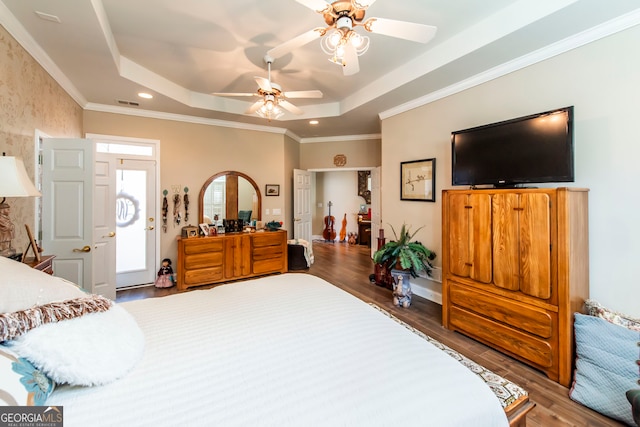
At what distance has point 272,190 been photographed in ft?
17.1

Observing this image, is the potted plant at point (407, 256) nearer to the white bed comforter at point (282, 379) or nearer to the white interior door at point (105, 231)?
the white bed comforter at point (282, 379)

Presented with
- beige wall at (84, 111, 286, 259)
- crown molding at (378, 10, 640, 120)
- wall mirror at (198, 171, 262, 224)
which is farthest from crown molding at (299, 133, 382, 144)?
crown molding at (378, 10, 640, 120)

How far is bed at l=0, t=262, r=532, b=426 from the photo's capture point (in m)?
0.81

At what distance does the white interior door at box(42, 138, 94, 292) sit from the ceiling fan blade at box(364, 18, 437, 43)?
9.36ft

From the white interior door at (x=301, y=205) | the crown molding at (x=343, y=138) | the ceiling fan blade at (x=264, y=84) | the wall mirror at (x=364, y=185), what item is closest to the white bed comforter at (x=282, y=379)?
the ceiling fan blade at (x=264, y=84)

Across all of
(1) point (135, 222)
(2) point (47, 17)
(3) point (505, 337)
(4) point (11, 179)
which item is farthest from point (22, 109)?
(3) point (505, 337)

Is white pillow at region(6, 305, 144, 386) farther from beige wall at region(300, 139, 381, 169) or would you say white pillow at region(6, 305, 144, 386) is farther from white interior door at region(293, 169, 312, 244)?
beige wall at region(300, 139, 381, 169)

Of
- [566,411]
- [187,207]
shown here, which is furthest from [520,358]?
[187,207]

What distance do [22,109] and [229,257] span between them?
2.76 meters

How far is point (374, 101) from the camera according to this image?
3.69 meters

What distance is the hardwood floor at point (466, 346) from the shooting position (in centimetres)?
170

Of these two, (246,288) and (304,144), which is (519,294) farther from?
(304,144)

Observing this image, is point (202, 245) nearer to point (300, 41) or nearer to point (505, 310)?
point (300, 41)
